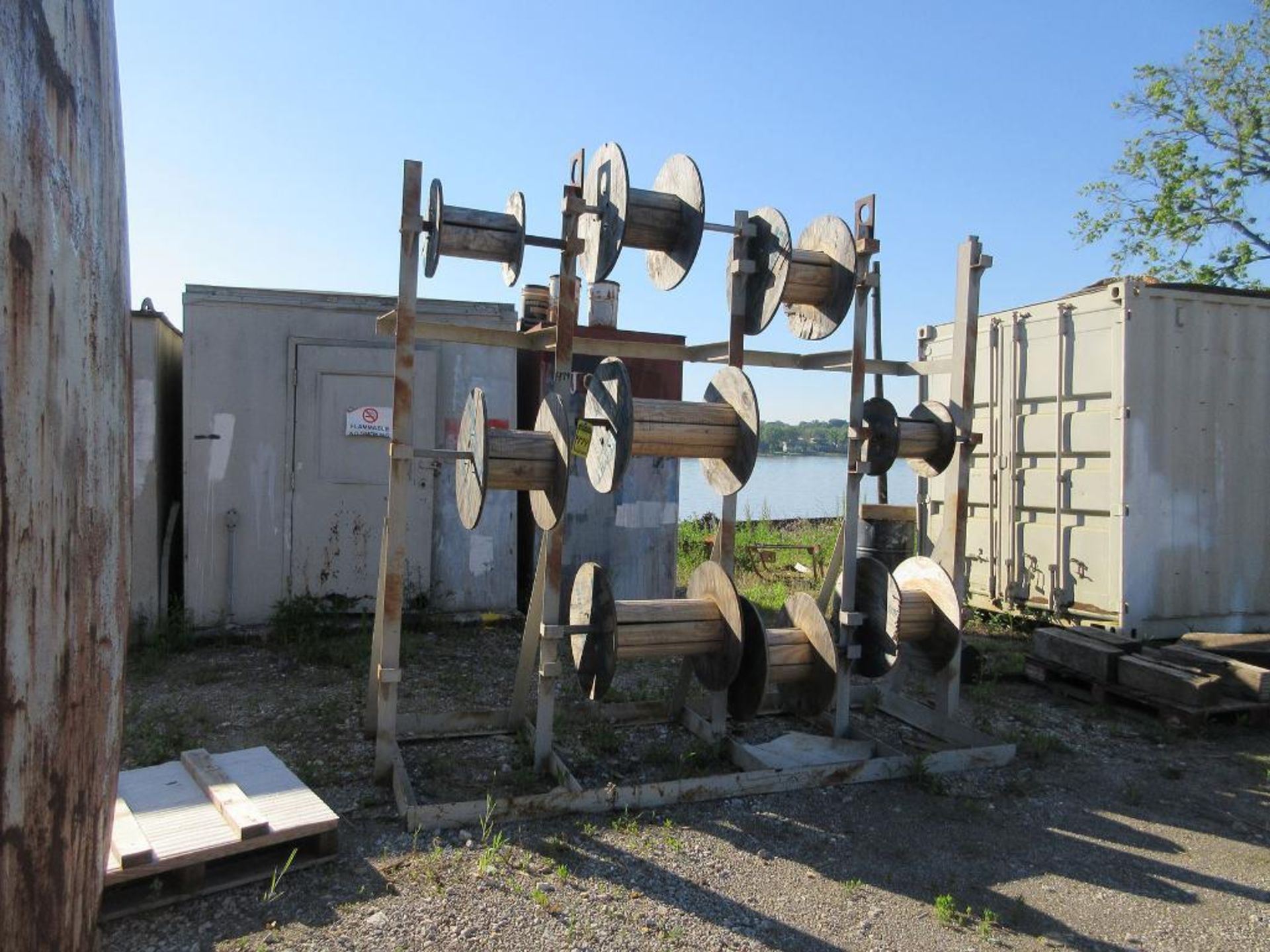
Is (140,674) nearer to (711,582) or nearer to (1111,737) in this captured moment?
(711,582)

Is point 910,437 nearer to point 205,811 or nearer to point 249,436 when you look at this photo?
point 205,811

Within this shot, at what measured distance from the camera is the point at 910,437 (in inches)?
190

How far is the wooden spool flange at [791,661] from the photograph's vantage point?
445 centimetres

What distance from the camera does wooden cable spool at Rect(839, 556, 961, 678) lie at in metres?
4.76

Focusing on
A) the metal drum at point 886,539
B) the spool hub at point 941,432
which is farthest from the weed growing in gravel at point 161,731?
the spool hub at point 941,432

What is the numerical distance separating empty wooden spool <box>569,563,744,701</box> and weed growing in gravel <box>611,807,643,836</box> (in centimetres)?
54

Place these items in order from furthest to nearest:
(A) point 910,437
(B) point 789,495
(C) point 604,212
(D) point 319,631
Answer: (B) point 789,495
(D) point 319,631
(A) point 910,437
(C) point 604,212

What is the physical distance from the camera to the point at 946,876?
363 centimetres

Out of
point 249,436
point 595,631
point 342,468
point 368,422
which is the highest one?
point 368,422

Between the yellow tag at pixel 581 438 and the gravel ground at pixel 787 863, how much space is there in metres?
1.62

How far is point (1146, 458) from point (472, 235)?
18.2 ft

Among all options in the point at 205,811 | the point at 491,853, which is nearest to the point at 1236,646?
the point at 491,853

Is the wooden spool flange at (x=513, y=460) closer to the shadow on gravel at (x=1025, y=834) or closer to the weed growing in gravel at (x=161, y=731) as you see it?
the shadow on gravel at (x=1025, y=834)

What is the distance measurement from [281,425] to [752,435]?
14.6 ft
